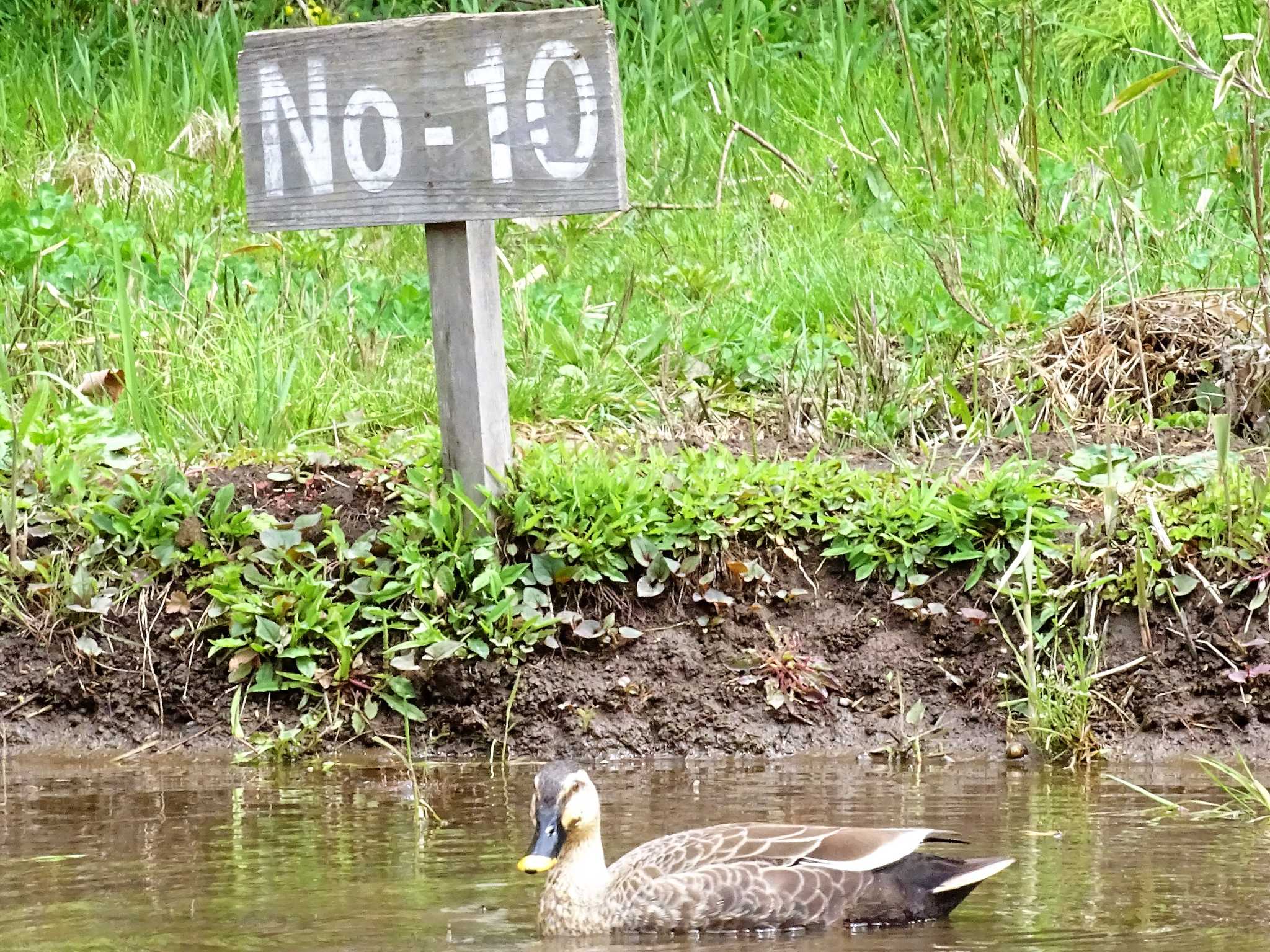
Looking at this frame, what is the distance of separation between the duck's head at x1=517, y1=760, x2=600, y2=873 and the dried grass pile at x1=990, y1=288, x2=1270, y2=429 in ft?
10.2

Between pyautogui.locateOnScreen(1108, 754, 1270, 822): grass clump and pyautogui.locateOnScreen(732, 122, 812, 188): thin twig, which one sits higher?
pyautogui.locateOnScreen(732, 122, 812, 188): thin twig

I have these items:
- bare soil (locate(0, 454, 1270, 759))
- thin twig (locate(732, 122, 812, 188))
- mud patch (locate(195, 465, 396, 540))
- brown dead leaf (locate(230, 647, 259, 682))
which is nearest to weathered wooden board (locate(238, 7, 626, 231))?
mud patch (locate(195, 465, 396, 540))

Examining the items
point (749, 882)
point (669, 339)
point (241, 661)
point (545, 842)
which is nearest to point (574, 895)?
point (545, 842)

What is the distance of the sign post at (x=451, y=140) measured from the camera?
17.7 ft

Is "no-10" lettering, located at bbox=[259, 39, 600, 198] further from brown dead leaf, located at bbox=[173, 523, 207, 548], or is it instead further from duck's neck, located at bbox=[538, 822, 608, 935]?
duck's neck, located at bbox=[538, 822, 608, 935]

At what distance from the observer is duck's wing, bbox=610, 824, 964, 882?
4.14 meters

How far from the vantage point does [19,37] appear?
10.7 metres

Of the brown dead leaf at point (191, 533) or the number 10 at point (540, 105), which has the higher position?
the number 10 at point (540, 105)

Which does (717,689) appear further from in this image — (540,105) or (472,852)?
(540,105)

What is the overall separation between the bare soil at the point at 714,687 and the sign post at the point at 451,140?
71 centimetres

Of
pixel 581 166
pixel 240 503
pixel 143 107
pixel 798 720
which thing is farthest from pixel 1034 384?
pixel 143 107

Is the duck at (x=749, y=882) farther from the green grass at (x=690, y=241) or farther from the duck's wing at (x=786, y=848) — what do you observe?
the green grass at (x=690, y=241)

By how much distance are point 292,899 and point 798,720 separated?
6.84 ft

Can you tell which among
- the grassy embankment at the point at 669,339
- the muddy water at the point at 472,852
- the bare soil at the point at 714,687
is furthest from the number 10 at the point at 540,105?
the muddy water at the point at 472,852
